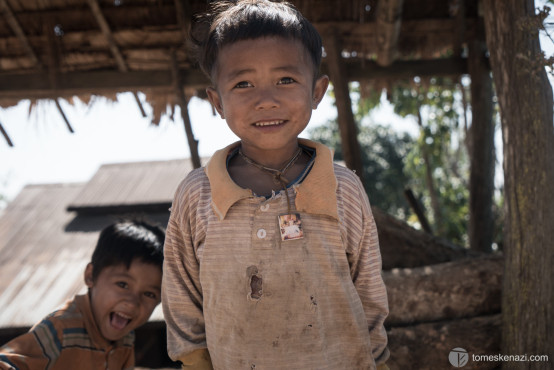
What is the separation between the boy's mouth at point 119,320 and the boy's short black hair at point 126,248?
0.24 meters

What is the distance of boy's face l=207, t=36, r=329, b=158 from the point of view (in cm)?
140

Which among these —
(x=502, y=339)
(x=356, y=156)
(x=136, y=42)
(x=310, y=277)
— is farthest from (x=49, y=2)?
(x=502, y=339)

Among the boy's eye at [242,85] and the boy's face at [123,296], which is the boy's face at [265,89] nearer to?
the boy's eye at [242,85]

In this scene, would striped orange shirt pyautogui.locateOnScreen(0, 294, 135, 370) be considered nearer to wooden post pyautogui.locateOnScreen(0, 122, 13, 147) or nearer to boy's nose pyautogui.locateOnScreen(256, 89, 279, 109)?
boy's nose pyautogui.locateOnScreen(256, 89, 279, 109)

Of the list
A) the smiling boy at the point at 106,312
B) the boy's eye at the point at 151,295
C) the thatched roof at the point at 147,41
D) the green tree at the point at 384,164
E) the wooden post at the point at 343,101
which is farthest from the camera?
the green tree at the point at 384,164

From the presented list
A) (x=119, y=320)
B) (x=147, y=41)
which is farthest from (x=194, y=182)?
(x=147, y=41)

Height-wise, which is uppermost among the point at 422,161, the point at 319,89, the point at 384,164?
the point at 319,89

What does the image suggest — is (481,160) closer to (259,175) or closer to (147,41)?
(147,41)

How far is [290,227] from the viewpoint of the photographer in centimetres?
140

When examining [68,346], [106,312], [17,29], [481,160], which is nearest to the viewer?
[68,346]

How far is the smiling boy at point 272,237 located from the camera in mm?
1394

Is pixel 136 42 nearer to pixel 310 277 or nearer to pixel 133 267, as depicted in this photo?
pixel 133 267

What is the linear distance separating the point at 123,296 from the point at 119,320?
0.44 ft

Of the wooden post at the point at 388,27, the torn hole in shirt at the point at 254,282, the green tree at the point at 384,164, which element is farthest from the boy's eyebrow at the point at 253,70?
the green tree at the point at 384,164
